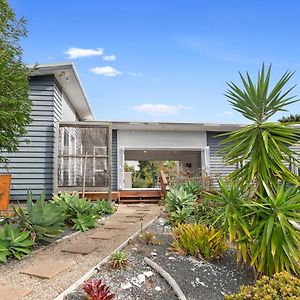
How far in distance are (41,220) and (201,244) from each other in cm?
240

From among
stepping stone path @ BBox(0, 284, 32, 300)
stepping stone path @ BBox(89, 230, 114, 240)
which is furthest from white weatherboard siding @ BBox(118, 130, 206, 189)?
stepping stone path @ BBox(0, 284, 32, 300)

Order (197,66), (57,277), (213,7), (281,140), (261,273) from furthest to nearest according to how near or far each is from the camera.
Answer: (197,66), (213,7), (281,140), (261,273), (57,277)

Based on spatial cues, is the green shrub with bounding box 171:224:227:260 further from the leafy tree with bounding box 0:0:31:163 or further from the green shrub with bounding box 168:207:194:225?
the leafy tree with bounding box 0:0:31:163

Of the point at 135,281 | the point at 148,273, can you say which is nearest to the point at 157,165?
the point at 148,273

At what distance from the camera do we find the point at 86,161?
8961 millimetres

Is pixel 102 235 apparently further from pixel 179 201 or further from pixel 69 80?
pixel 69 80

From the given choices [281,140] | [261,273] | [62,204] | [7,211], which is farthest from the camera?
[7,211]

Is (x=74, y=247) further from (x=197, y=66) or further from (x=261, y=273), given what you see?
(x=197, y=66)

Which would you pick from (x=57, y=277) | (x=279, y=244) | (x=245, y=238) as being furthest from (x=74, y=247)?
(x=279, y=244)

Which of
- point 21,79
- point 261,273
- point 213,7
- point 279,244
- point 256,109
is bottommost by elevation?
point 261,273

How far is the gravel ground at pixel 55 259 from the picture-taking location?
282 centimetres

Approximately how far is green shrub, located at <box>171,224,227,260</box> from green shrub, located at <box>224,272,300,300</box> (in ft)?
5.37

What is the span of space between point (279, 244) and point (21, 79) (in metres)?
4.05

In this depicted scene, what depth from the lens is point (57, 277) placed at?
312cm
